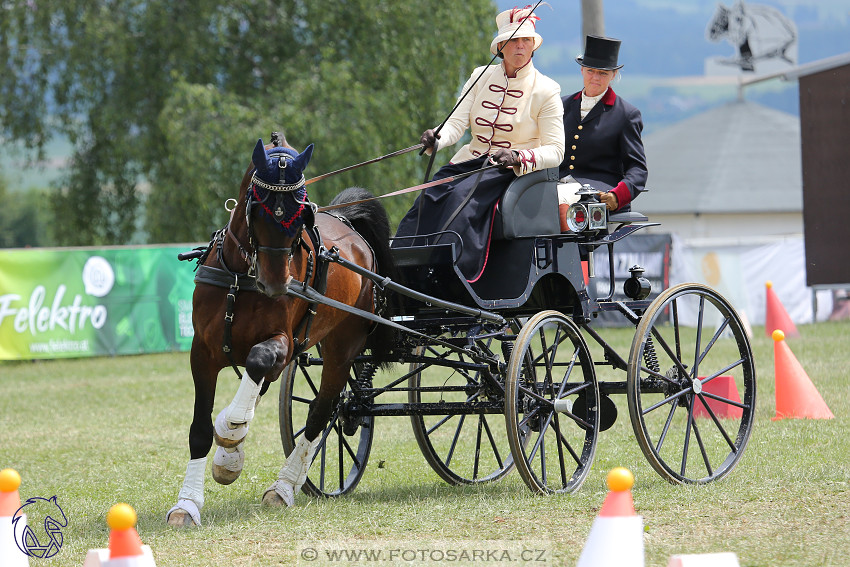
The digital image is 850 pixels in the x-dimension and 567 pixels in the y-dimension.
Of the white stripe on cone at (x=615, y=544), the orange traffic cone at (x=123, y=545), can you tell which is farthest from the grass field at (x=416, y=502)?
the orange traffic cone at (x=123, y=545)

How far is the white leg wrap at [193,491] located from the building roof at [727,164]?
1153 inches

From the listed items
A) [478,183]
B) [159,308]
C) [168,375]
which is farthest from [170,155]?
[478,183]

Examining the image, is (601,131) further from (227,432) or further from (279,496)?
(227,432)

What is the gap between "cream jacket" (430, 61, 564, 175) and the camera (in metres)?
5.95

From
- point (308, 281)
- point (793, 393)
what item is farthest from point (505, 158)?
point (793, 393)

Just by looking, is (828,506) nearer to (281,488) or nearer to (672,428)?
(281,488)

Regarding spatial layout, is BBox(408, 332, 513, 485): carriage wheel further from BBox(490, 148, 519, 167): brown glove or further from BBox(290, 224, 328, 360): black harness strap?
BBox(490, 148, 519, 167): brown glove

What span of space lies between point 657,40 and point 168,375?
153068mm

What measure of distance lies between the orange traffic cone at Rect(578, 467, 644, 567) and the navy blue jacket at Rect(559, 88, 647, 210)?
332cm

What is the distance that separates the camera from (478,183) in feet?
19.2

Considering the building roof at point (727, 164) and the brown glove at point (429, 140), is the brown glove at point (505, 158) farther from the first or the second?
the building roof at point (727, 164)

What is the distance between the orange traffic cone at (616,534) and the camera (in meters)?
3.33

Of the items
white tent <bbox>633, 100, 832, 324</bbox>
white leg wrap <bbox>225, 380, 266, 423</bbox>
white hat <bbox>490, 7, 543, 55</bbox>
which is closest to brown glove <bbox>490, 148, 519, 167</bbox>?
white hat <bbox>490, 7, 543, 55</bbox>

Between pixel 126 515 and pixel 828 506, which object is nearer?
pixel 126 515
